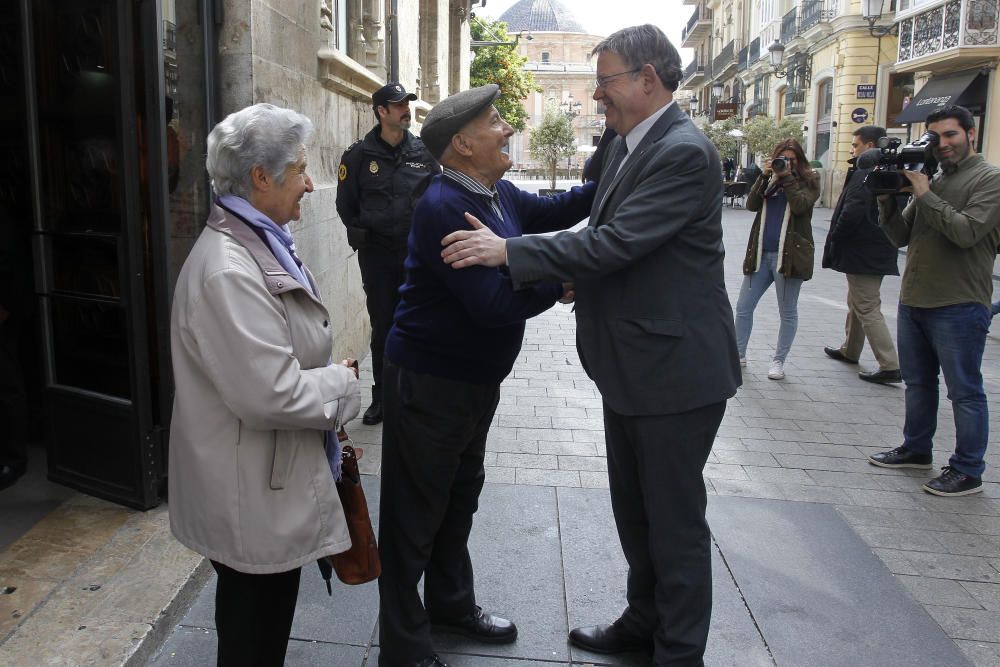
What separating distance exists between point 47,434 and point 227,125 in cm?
283

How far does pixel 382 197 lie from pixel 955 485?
12.2 feet

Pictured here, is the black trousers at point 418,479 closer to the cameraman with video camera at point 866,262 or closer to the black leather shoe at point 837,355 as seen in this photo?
the cameraman with video camera at point 866,262

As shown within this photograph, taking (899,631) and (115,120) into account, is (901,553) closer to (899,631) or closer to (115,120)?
(899,631)

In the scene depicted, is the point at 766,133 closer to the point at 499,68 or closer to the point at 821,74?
the point at 821,74

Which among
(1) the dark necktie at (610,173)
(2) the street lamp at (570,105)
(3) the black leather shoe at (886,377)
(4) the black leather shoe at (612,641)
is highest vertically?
(2) the street lamp at (570,105)

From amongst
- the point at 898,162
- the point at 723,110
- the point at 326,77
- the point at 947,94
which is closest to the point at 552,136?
the point at 723,110

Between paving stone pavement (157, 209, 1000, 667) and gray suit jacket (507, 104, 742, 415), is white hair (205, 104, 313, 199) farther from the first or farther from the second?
paving stone pavement (157, 209, 1000, 667)

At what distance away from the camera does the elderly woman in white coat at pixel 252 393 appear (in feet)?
6.78

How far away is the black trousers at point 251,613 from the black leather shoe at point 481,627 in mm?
950

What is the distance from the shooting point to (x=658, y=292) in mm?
2652

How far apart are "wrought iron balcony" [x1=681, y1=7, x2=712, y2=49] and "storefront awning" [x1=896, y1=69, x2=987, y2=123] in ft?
130

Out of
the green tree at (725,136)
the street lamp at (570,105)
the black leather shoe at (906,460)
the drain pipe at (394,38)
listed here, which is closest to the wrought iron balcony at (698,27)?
the street lamp at (570,105)

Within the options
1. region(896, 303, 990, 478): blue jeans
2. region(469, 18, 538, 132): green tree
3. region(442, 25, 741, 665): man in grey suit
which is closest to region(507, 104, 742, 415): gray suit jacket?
region(442, 25, 741, 665): man in grey suit

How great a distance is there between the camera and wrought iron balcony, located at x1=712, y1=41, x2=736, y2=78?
51.1m
